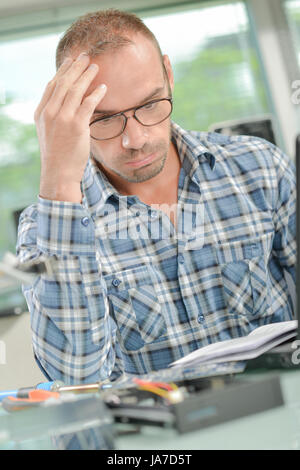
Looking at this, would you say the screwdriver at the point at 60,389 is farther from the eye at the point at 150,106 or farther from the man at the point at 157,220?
the eye at the point at 150,106

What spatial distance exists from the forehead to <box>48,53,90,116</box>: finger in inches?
4.1

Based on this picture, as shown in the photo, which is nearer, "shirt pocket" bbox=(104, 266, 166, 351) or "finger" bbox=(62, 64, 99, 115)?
"finger" bbox=(62, 64, 99, 115)

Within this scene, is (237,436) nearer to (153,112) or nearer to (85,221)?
(85,221)

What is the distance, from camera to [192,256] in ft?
4.24

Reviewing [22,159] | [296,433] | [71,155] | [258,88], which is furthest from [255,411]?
[258,88]

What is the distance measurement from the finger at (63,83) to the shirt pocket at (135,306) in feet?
1.30

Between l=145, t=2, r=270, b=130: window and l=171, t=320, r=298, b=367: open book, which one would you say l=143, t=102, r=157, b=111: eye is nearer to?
l=171, t=320, r=298, b=367: open book

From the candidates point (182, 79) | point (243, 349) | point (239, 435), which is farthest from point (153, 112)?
point (182, 79)

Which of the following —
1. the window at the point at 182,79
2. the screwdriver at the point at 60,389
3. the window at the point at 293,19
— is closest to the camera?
the screwdriver at the point at 60,389

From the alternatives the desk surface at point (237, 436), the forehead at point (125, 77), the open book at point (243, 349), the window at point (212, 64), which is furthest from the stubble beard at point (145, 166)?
the window at point (212, 64)

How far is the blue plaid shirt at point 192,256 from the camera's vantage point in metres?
1.26

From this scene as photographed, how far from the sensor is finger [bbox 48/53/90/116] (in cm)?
107

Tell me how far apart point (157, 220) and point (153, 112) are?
248 millimetres

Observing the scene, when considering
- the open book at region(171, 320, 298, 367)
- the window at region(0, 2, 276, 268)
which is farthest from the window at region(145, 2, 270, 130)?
the open book at region(171, 320, 298, 367)
